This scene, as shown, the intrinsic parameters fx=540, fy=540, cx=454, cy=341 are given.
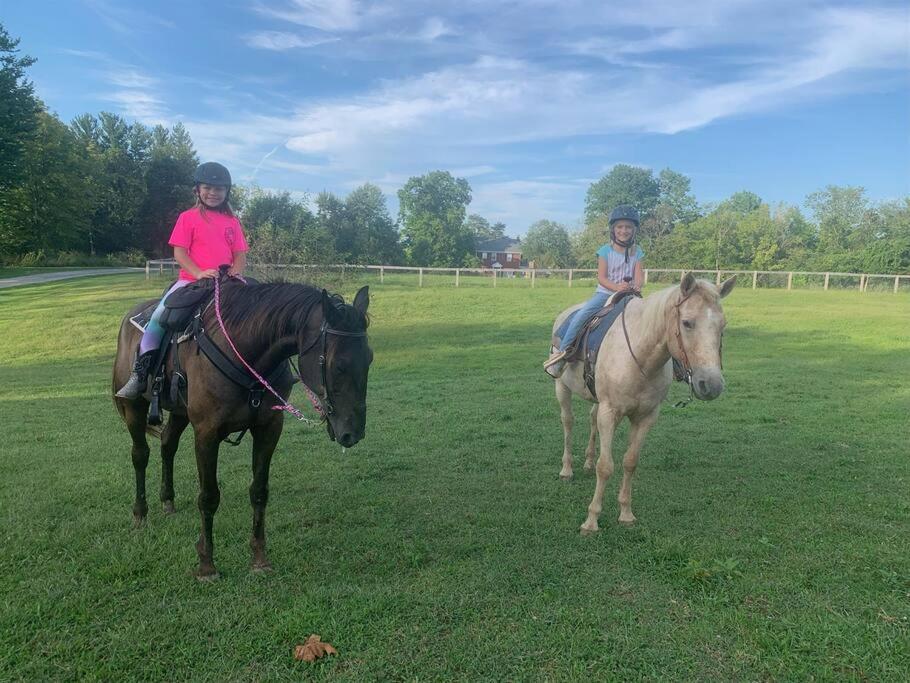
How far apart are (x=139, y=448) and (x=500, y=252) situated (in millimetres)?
96056

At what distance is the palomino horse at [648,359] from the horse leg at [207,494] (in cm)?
295

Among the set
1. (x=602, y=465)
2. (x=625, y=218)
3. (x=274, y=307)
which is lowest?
(x=602, y=465)

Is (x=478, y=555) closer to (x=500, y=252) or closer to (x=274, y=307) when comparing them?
(x=274, y=307)

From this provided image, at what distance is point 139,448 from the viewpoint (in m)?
4.85

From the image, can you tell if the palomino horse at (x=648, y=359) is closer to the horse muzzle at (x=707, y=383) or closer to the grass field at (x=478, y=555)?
the horse muzzle at (x=707, y=383)

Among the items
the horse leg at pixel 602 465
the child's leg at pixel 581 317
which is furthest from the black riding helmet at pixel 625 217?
the horse leg at pixel 602 465

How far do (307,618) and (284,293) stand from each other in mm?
2060

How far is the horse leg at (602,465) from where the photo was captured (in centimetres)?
471

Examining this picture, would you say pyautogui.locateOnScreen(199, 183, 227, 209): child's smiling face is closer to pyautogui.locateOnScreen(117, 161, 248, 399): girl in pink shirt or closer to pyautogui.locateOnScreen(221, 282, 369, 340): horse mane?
pyautogui.locateOnScreen(117, 161, 248, 399): girl in pink shirt

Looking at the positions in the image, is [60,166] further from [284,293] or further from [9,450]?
[284,293]

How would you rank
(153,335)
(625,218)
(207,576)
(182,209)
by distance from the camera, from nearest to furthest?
(207,576) → (153,335) → (625,218) → (182,209)

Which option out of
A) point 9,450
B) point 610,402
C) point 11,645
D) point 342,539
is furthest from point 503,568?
point 9,450

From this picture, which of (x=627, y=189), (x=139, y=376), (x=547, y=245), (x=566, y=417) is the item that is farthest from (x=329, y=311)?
(x=627, y=189)

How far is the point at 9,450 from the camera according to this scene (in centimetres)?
664
